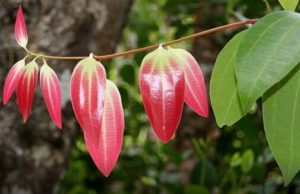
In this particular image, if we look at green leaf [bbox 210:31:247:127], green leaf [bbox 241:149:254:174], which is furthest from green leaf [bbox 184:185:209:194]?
green leaf [bbox 210:31:247:127]

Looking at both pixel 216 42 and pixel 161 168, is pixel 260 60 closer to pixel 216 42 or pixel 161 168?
pixel 161 168

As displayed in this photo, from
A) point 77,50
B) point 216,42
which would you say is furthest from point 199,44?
point 77,50

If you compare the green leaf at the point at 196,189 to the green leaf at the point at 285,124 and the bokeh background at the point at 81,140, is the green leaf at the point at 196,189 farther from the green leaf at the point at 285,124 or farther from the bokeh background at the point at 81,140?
the green leaf at the point at 285,124

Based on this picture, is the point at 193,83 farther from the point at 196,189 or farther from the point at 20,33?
the point at 196,189

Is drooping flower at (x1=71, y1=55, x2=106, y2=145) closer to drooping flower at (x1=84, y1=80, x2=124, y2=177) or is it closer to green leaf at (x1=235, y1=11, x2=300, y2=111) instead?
drooping flower at (x1=84, y1=80, x2=124, y2=177)

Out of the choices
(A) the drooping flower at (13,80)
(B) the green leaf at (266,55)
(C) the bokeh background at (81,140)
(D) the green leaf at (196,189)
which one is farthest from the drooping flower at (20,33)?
(D) the green leaf at (196,189)
